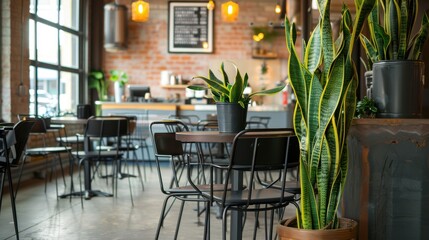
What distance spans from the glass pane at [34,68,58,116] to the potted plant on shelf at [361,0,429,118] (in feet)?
19.6

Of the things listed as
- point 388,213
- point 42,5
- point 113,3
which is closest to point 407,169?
point 388,213

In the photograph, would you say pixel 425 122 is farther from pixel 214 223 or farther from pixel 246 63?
pixel 246 63

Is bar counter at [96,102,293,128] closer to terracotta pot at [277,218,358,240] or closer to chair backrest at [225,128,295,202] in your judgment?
chair backrest at [225,128,295,202]

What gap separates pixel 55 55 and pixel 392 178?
701 centimetres

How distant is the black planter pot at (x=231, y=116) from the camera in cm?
300

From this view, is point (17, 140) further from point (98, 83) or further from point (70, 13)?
point (98, 83)

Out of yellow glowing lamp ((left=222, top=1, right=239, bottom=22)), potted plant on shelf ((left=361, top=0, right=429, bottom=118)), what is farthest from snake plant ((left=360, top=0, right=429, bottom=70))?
yellow glowing lamp ((left=222, top=1, right=239, bottom=22))

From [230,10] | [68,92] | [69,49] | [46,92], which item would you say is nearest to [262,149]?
[230,10]

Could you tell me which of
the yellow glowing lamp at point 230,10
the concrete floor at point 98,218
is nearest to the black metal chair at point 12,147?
the concrete floor at point 98,218

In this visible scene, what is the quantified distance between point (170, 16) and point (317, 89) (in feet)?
29.5

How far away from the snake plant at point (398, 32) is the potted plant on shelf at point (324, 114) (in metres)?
0.43

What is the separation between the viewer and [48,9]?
27.3ft

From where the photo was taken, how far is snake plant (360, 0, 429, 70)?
288 centimetres

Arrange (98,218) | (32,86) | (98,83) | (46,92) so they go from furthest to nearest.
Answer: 1. (98,83)
2. (46,92)
3. (32,86)
4. (98,218)
